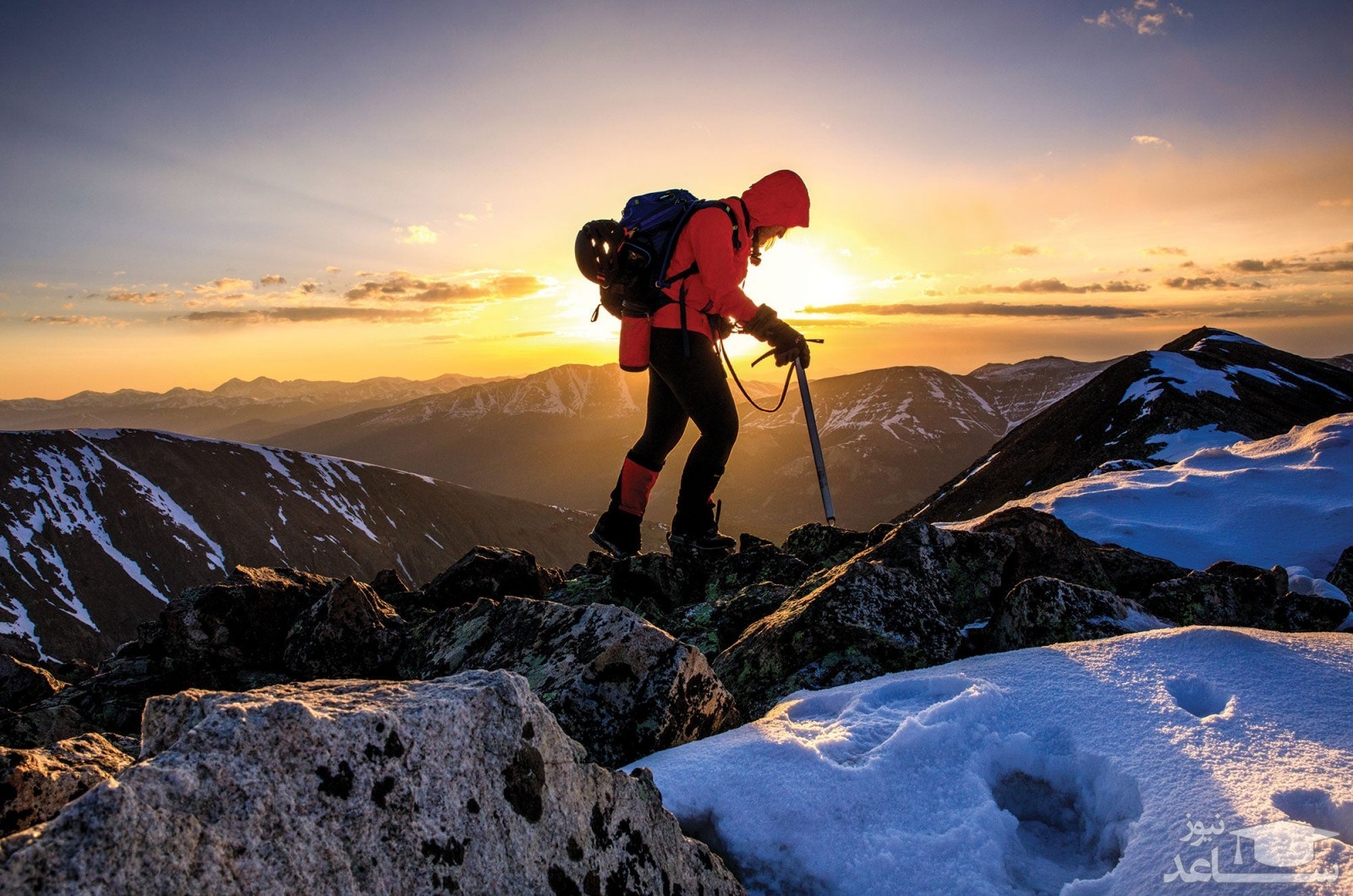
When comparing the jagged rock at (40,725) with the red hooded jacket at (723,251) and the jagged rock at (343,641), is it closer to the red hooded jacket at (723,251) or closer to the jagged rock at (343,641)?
the jagged rock at (343,641)

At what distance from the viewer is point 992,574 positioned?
29.2 ft

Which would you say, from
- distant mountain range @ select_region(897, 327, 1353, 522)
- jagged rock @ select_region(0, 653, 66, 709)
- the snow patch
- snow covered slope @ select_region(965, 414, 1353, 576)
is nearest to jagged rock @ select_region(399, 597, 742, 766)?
jagged rock @ select_region(0, 653, 66, 709)

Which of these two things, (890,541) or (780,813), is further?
(890,541)

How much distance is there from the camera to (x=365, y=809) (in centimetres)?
268

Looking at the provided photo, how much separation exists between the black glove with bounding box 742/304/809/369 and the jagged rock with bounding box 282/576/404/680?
667 cm

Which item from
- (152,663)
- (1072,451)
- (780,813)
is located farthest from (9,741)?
(1072,451)

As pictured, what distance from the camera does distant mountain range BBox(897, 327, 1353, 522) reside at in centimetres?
5103

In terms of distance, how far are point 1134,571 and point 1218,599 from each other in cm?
213

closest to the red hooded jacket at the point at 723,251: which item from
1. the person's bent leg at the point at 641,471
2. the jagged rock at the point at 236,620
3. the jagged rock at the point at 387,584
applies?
the person's bent leg at the point at 641,471

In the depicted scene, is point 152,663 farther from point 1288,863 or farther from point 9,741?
point 1288,863

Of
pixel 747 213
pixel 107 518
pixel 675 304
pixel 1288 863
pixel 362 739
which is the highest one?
pixel 747 213

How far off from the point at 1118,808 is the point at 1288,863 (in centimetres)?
81

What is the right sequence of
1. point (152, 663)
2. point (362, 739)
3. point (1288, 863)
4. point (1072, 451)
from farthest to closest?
1. point (1072, 451)
2. point (152, 663)
3. point (1288, 863)
4. point (362, 739)

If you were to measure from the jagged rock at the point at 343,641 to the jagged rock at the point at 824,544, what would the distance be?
22.6 feet
